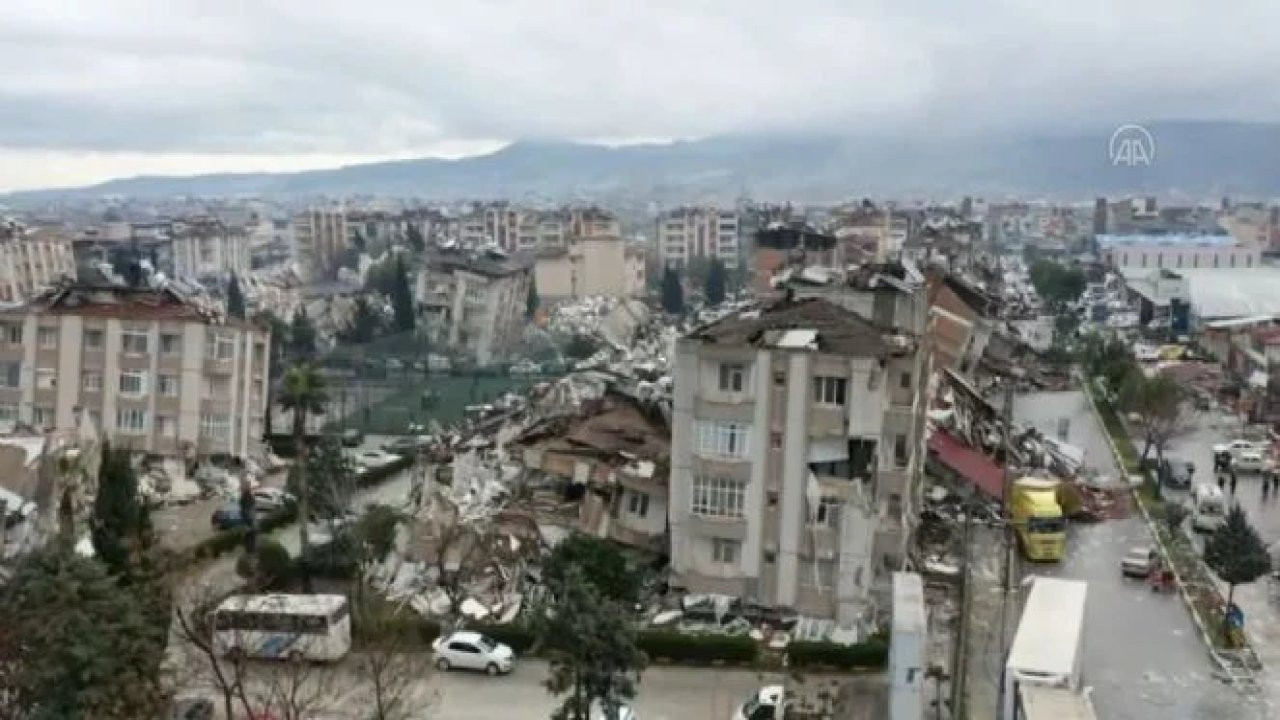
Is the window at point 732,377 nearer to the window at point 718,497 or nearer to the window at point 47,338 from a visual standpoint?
the window at point 718,497

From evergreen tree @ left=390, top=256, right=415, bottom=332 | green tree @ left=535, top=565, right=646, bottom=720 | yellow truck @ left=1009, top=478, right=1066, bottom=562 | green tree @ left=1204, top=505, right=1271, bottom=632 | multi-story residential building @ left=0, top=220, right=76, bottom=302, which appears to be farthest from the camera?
multi-story residential building @ left=0, top=220, right=76, bottom=302

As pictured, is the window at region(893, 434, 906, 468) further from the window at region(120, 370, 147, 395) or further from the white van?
the window at region(120, 370, 147, 395)

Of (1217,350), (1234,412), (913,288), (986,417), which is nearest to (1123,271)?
(1217,350)

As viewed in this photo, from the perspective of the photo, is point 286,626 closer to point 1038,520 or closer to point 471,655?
point 471,655

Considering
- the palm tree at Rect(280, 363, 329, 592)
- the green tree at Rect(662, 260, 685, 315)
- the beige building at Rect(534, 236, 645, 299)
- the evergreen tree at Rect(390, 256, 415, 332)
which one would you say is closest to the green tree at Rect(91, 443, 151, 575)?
the palm tree at Rect(280, 363, 329, 592)

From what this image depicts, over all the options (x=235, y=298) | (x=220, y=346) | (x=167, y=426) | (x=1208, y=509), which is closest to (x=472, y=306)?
(x=235, y=298)

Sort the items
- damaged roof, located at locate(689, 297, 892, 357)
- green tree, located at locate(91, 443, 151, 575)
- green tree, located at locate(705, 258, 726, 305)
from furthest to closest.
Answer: green tree, located at locate(705, 258, 726, 305) < damaged roof, located at locate(689, 297, 892, 357) < green tree, located at locate(91, 443, 151, 575)
